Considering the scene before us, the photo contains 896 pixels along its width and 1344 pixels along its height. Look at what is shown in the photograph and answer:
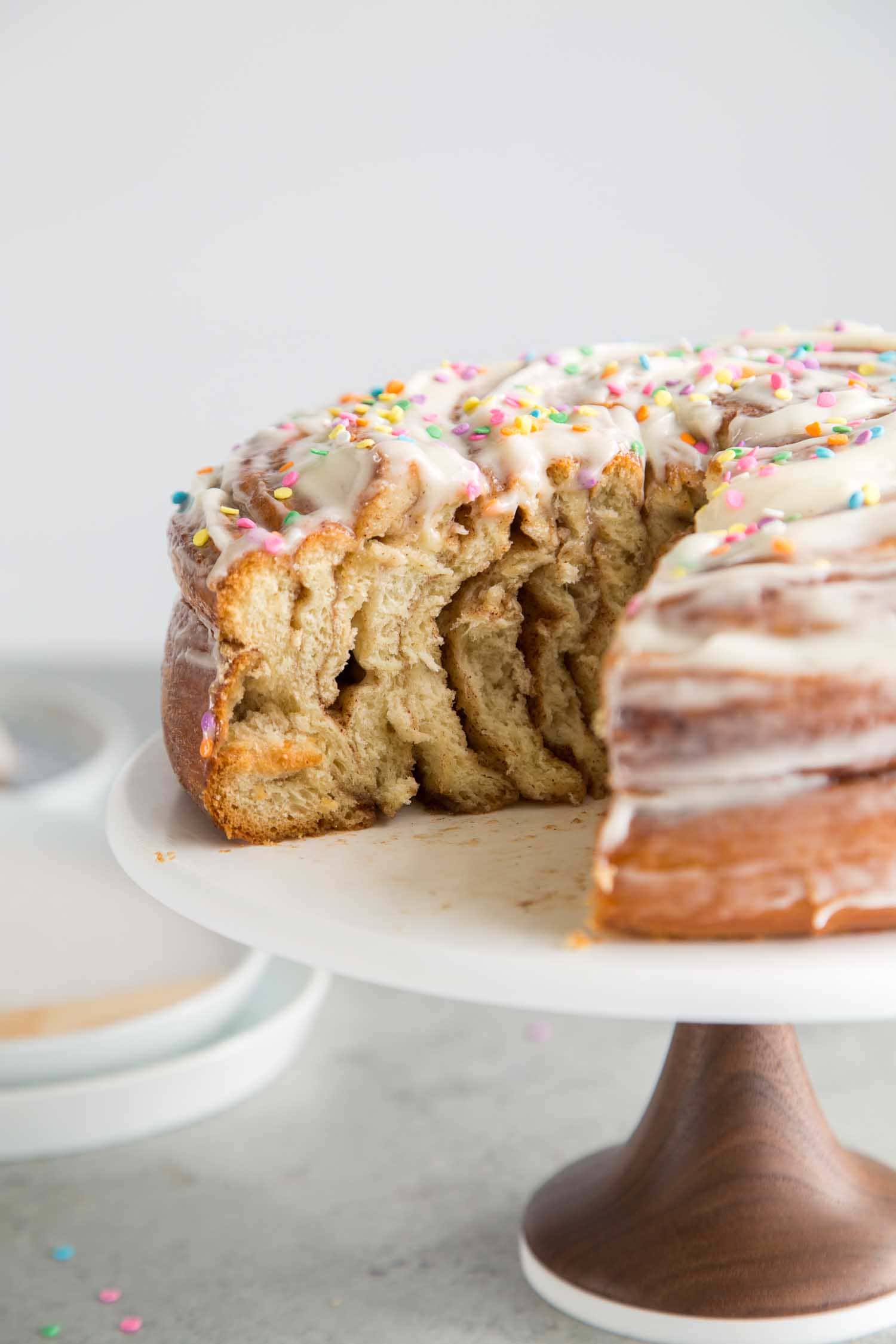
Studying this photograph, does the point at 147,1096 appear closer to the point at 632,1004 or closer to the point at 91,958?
the point at 91,958

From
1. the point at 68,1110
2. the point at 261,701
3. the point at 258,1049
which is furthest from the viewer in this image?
the point at 258,1049

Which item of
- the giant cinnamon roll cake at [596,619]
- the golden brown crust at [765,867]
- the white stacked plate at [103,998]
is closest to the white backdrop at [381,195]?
the white stacked plate at [103,998]

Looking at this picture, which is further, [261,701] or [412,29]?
[412,29]

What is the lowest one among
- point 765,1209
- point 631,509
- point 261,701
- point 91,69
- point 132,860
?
point 765,1209

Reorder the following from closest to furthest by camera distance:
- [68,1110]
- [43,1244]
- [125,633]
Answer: [43,1244], [68,1110], [125,633]

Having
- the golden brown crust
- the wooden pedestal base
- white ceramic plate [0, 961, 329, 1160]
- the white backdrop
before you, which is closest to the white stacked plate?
white ceramic plate [0, 961, 329, 1160]

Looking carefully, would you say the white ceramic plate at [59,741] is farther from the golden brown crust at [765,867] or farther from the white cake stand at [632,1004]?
the golden brown crust at [765,867]

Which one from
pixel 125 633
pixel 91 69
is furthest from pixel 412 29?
pixel 125 633

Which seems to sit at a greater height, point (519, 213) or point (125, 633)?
point (519, 213)

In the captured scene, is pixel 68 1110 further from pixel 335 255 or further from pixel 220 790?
pixel 335 255
